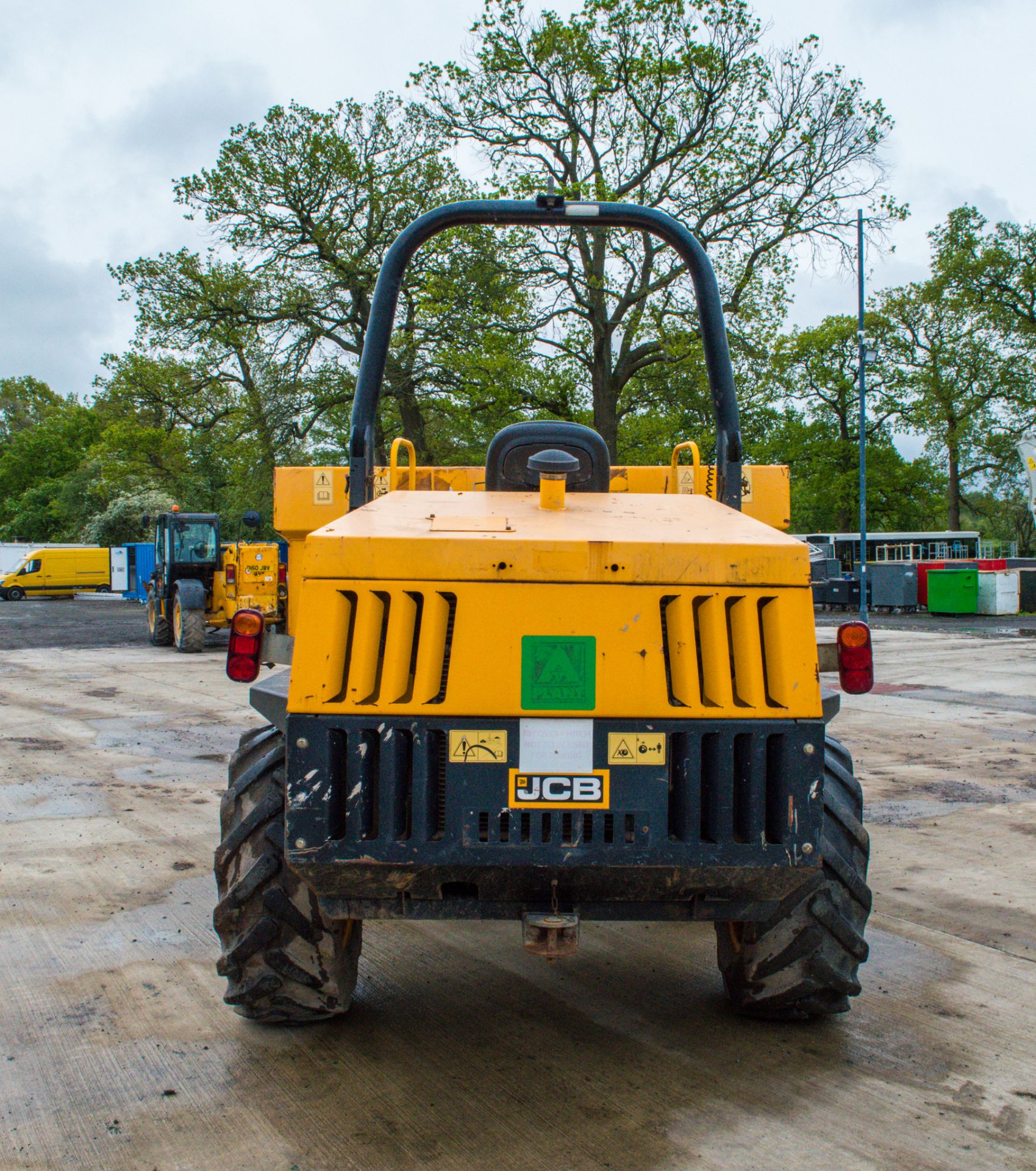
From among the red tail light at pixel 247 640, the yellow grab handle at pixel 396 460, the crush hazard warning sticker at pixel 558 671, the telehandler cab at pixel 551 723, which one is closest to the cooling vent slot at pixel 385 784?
the telehandler cab at pixel 551 723

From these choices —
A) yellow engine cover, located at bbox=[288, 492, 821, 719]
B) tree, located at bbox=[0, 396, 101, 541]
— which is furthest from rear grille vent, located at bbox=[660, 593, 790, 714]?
tree, located at bbox=[0, 396, 101, 541]

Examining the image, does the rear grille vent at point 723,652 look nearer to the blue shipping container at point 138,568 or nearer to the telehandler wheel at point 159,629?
the telehandler wheel at point 159,629

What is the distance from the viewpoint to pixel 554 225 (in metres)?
3.83

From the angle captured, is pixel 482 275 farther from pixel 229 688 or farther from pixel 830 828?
pixel 830 828

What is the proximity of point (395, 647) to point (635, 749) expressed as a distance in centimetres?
67

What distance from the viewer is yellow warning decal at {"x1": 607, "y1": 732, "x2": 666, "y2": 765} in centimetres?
277

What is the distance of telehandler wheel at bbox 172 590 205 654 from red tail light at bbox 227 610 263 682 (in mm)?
16083

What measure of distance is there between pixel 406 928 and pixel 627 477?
231 cm

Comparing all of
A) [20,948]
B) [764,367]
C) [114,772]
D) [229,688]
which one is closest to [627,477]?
[20,948]

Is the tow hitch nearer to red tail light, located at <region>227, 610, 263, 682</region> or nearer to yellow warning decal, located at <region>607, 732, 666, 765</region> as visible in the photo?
yellow warning decal, located at <region>607, 732, 666, 765</region>

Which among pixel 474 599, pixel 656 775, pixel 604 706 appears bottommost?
pixel 656 775

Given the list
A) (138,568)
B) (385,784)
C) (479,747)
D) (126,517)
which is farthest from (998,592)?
(126,517)

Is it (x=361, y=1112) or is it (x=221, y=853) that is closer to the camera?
(x=361, y=1112)

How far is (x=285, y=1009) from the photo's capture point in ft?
11.4
